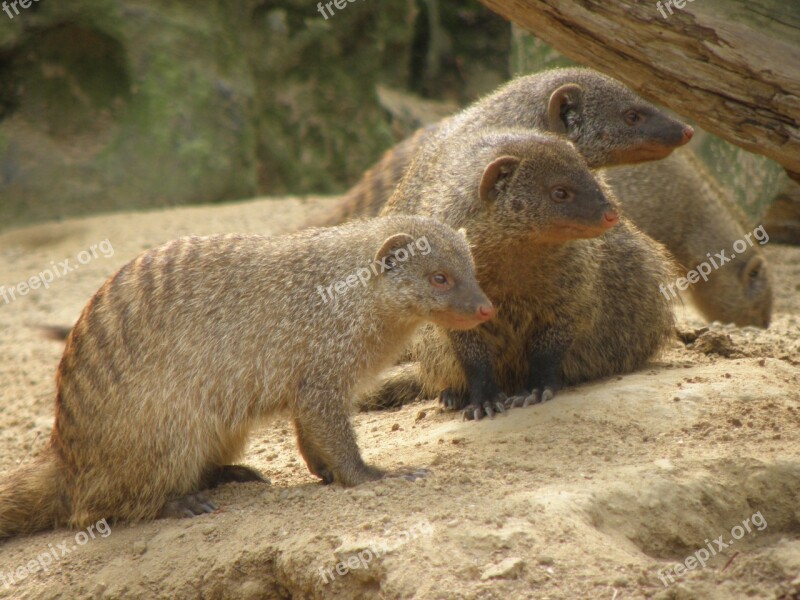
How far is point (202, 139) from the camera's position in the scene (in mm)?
7949

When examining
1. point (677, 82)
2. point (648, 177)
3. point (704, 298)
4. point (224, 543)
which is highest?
point (677, 82)

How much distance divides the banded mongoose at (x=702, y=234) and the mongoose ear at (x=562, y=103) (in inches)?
68.0

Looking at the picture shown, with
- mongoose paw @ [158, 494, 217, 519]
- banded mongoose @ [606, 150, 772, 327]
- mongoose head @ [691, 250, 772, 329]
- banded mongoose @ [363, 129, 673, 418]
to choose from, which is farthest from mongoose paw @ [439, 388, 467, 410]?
mongoose head @ [691, 250, 772, 329]

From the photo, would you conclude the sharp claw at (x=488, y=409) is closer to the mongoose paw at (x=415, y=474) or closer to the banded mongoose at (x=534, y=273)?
the banded mongoose at (x=534, y=273)

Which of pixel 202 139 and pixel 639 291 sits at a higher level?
pixel 202 139

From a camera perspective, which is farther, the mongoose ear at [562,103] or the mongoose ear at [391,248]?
the mongoose ear at [562,103]

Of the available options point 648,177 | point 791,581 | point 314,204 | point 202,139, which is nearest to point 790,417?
point 791,581

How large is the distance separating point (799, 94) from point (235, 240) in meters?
1.86

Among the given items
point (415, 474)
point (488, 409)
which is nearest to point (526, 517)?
point (415, 474)

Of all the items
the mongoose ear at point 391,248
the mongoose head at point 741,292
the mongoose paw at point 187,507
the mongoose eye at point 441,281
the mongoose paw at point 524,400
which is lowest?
the mongoose head at point 741,292

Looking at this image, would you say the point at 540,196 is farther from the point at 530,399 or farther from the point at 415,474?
the point at 415,474

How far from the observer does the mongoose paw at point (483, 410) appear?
374 cm

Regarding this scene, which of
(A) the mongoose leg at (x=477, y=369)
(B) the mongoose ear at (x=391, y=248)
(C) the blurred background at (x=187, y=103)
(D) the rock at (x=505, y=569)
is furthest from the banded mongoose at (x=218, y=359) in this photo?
(C) the blurred background at (x=187, y=103)

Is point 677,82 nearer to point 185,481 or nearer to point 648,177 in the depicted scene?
point 185,481
